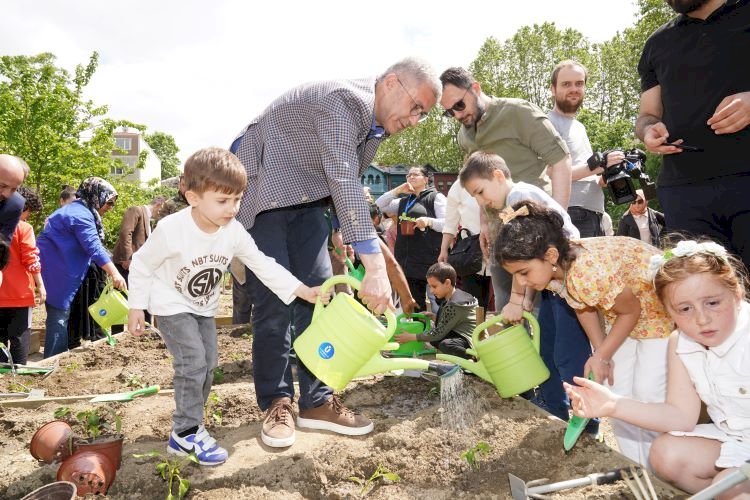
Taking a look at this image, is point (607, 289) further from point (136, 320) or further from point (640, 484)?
point (136, 320)

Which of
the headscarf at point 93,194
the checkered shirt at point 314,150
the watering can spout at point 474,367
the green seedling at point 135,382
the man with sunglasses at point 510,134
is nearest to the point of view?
the checkered shirt at point 314,150

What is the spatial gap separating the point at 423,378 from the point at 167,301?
74.2 inches

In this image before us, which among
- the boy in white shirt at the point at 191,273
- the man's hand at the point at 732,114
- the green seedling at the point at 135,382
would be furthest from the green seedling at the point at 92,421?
the man's hand at the point at 732,114

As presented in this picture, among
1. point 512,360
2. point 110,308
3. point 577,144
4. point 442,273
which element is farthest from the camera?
point 110,308

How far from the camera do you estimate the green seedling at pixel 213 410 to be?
2943 millimetres

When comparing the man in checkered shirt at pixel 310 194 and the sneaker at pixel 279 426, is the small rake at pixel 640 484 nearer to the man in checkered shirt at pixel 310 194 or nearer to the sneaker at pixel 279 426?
the man in checkered shirt at pixel 310 194

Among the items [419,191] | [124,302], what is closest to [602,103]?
[419,191]

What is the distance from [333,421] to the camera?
273 centimetres

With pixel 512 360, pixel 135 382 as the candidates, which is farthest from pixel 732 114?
pixel 135 382

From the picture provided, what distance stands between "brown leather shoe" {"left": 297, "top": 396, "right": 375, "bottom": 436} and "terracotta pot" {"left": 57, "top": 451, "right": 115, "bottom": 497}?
905 millimetres

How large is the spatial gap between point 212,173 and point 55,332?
3557 millimetres

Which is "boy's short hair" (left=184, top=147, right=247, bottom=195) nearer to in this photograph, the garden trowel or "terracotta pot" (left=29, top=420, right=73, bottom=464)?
"terracotta pot" (left=29, top=420, right=73, bottom=464)

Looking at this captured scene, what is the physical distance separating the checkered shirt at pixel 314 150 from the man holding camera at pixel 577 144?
1819 mm

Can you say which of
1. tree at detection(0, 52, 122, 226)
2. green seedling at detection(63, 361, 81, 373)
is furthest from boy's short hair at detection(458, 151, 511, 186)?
tree at detection(0, 52, 122, 226)
